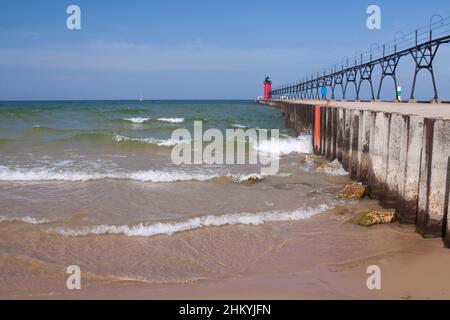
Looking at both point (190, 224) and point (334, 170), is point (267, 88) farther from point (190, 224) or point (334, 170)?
point (190, 224)

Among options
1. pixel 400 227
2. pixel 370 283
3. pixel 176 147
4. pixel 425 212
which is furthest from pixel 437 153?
pixel 176 147

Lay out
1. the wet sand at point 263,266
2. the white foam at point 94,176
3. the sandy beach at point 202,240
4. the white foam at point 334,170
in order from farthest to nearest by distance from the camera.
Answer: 1. the white foam at point 334,170
2. the white foam at point 94,176
3. the sandy beach at point 202,240
4. the wet sand at point 263,266

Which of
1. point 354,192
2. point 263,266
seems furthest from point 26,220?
point 354,192

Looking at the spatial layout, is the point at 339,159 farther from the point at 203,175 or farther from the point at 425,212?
the point at 425,212

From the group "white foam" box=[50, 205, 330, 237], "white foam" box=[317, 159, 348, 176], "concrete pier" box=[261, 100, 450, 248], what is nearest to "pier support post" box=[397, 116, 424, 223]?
"concrete pier" box=[261, 100, 450, 248]

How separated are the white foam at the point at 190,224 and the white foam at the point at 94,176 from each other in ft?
12.9

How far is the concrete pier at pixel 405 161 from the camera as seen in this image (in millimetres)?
6164

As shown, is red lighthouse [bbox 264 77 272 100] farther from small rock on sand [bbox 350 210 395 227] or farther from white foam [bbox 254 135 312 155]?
small rock on sand [bbox 350 210 395 227]

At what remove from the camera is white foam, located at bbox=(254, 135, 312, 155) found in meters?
17.6

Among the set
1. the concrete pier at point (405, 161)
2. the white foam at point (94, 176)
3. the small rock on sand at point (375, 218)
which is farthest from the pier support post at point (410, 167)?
the white foam at point (94, 176)

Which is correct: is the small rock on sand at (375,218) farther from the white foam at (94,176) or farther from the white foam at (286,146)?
the white foam at (286,146)

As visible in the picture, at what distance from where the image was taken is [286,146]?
1844cm

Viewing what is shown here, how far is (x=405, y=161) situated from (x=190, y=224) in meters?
3.72

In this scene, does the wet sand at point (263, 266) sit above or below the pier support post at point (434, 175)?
below
